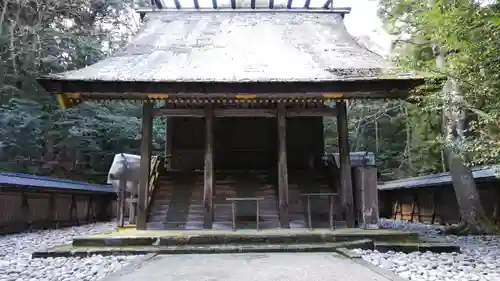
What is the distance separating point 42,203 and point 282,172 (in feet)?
24.3

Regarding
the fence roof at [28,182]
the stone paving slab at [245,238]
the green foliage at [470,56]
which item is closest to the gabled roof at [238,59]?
the green foliage at [470,56]

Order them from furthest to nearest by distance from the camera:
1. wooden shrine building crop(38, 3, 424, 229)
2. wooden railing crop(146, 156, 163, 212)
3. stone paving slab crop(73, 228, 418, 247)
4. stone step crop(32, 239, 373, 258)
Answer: wooden railing crop(146, 156, 163, 212), wooden shrine building crop(38, 3, 424, 229), stone paving slab crop(73, 228, 418, 247), stone step crop(32, 239, 373, 258)

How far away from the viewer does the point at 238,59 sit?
8.39 meters

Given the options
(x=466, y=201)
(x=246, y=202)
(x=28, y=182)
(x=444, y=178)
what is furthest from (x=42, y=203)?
(x=444, y=178)

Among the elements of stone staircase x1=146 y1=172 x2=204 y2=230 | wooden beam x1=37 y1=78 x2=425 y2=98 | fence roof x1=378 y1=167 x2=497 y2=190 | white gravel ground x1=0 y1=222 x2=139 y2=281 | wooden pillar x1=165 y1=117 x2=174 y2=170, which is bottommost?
white gravel ground x1=0 y1=222 x2=139 y2=281

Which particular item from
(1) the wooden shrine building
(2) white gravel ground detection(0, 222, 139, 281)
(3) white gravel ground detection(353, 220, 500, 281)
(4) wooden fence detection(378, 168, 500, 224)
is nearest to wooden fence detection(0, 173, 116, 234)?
(2) white gravel ground detection(0, 222, 139, 281)

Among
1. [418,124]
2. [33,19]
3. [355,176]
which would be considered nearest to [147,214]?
[355,176]

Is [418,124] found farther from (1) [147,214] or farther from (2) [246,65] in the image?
(1) [147,214]

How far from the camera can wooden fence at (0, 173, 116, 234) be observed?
9.03 meters

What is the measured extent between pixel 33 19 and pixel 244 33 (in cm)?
1143

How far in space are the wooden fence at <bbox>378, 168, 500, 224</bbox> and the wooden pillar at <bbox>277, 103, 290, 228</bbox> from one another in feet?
17.0

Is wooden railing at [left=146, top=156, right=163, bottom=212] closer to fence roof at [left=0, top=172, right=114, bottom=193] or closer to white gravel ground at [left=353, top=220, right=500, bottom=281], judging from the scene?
fence roof at [left=0, top=172, right=114, bottom=193]

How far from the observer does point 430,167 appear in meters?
14.5

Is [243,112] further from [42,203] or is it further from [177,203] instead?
[42,203]
